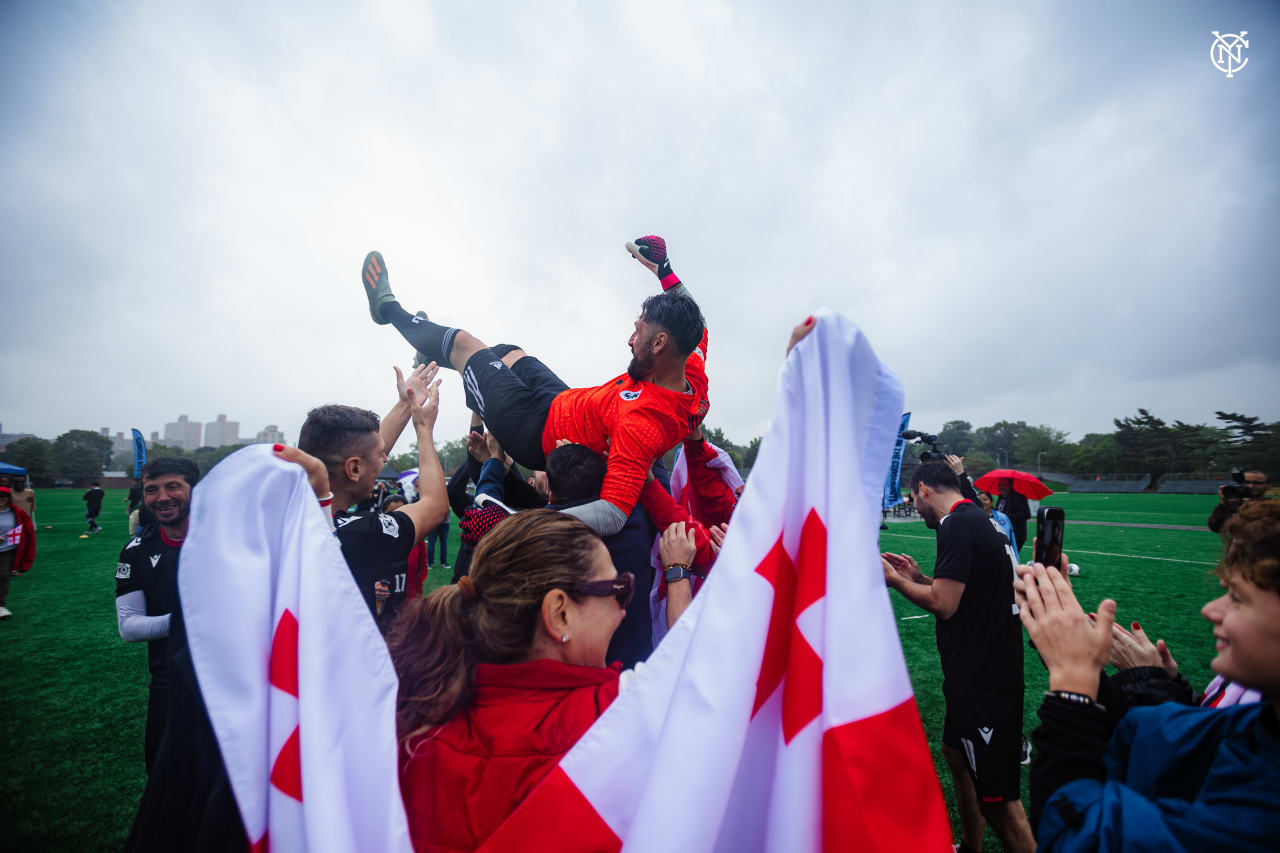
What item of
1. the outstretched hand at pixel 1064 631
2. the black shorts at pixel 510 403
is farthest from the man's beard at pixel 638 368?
the outstretched hand at pixel 1064 631

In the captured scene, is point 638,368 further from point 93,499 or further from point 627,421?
point 93,499

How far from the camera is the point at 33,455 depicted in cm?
6094

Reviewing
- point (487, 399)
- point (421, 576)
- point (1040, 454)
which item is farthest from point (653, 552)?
point (1040, 454)

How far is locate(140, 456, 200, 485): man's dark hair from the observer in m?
3.33

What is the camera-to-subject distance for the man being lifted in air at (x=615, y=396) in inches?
95.5

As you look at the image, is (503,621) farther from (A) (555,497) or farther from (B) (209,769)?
(A) (555,497)

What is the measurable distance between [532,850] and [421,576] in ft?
17.3

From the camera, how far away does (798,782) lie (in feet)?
3.32

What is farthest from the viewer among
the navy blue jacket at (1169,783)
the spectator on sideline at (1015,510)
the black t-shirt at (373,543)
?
the spectator on sideline at (1015,510)

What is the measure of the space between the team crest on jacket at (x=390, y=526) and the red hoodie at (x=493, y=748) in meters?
1.00

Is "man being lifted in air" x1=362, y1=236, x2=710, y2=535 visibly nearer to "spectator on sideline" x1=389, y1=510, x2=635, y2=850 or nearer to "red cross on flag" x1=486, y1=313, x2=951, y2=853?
"spectator on sideline" x1=389, y1=510, x2=635, y2=850

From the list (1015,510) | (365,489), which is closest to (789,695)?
(365,489)

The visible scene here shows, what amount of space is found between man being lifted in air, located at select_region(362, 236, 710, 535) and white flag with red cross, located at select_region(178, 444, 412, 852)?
1017 mm

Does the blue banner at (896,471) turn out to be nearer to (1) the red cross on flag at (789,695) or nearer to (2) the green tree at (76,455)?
(1) the red cross on flag at (789,695)
